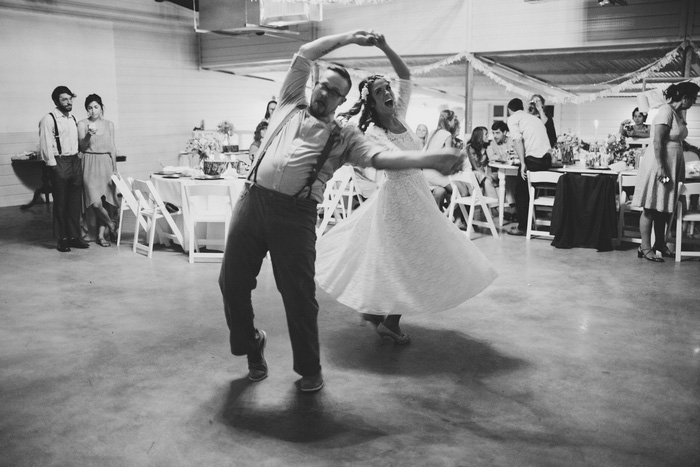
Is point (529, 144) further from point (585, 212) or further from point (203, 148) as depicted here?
point (203, 148)

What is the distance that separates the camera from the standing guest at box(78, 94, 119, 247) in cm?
688

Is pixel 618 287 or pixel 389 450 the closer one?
pixel 389 450

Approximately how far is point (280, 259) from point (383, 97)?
121 cm

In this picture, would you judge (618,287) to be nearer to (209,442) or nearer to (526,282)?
(526,282)

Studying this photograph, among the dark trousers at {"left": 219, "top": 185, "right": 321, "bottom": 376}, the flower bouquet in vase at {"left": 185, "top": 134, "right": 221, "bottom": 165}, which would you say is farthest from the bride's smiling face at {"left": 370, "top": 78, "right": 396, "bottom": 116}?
the flower bouquet in vase at {"left": 185, "top": 134, "right": 221, "bottom": 165}

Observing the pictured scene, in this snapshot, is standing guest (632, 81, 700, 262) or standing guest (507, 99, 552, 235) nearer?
standing guest (632, 81, 700, 262)

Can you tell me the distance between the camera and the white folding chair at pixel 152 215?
6.36 meters

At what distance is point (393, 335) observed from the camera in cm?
394

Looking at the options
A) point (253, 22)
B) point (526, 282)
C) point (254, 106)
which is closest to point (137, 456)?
point (526, 282)

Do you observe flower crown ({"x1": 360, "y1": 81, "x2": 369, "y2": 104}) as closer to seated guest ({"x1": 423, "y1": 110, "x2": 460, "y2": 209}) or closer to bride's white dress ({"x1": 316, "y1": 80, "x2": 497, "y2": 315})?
bride's white dress ({"x1": 316, "y1": 80, "x2": 497, "y2": 315})

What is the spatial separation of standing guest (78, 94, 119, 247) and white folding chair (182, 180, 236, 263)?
3.95ft

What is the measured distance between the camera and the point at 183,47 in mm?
13297

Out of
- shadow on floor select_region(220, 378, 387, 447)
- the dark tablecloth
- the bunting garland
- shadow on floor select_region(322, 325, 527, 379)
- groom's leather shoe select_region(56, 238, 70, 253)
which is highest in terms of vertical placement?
the bunting garland

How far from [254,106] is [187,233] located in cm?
916
